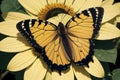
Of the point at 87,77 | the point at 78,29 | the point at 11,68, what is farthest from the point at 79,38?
the point at 11,68

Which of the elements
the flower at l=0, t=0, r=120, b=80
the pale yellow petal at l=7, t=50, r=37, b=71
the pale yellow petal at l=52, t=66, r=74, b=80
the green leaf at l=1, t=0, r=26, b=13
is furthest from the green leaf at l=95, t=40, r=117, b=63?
the green leaf at l=1, t=0, r=26, b=13

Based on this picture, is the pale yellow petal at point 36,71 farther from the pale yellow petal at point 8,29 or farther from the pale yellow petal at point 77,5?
the pale yellow petal at point 77,5

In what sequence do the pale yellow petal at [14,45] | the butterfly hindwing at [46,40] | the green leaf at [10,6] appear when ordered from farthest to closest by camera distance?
the green leaf at [10,6]
the pale yellow petal at [14,45]
the butterfly hindwing at [46,40]

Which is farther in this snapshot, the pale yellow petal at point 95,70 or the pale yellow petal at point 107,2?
the pale yellow petal at point 107,2

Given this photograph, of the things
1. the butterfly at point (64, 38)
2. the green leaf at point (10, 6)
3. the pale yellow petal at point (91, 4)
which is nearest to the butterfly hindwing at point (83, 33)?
the butterfly at point (64, 38)

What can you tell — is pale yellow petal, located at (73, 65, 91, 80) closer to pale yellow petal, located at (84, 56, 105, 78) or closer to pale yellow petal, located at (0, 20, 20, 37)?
pale yellow petal, located at (84, 56, 105, 78)

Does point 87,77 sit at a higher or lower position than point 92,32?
lower

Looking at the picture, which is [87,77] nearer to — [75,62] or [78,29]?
[75,62]
